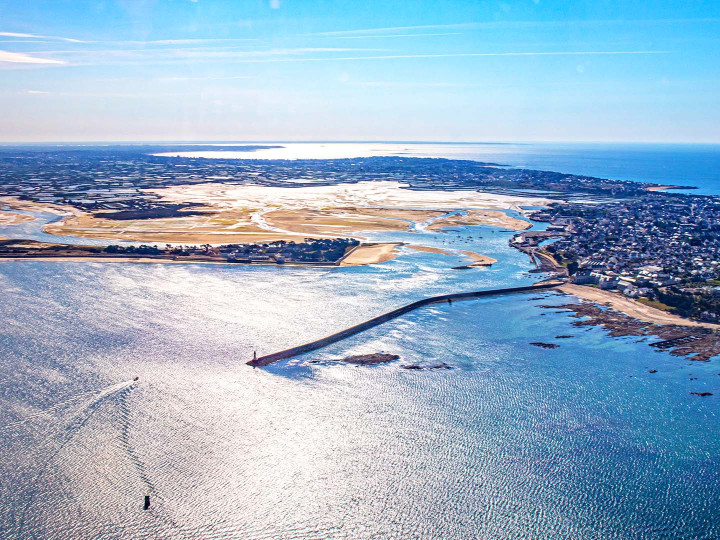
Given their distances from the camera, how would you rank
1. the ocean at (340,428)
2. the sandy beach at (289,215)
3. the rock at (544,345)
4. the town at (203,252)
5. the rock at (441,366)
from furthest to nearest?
1. the sandy beach at (289,215)
2. the town at (203,252)
3. the rock at (544,345)
4. the rock at (441,366)
5. the ocean at (340,428)

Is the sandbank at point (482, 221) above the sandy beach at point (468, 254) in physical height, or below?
above

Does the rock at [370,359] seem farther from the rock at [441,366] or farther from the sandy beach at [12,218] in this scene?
the sandy beach at [12,218]

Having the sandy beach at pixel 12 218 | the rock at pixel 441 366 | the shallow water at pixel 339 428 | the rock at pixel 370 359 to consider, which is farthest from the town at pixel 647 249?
the sandy beach at pixel 12 218

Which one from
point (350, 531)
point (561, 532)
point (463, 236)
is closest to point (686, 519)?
point (561, 532)

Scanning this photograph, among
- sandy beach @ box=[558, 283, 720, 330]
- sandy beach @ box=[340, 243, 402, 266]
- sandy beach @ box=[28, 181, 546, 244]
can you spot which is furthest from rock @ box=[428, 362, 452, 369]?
sandy beach @ box=[28, 181, 546, 244]

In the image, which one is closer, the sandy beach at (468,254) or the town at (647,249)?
the town at (647,249)

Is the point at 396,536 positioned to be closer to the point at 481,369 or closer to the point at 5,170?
the point at 481,369

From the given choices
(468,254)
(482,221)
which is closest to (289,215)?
(482,221)
